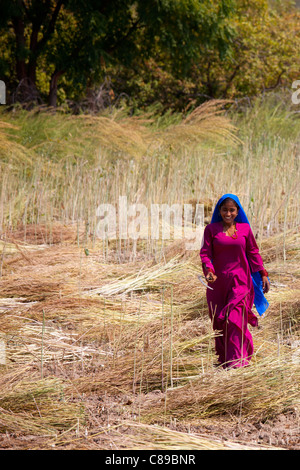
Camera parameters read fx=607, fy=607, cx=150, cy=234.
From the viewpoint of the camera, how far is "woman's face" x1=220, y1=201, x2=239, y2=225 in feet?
8.26

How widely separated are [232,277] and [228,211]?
274 millimetres

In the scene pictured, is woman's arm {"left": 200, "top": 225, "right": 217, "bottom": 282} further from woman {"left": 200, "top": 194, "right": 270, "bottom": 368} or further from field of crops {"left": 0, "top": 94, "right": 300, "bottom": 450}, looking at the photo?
field of crops {"left": 0, "top": 94, "right": 300, "bottom": 450}

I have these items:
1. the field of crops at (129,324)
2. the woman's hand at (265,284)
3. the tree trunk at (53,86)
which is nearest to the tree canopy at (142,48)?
the tree trunk at (53,86)

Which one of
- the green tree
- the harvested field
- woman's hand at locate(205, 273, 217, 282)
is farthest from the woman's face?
the green tree

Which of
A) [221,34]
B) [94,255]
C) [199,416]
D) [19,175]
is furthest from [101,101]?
[199,416]

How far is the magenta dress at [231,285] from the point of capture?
247 centimetres

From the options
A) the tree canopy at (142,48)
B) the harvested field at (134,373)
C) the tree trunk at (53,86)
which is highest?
the tree canopy at (142,48)

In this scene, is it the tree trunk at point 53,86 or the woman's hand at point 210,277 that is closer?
the woman's hand at point 210,277

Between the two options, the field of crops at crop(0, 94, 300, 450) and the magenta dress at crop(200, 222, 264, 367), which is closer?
the field of crops at crop(0, 94, 300, 450)

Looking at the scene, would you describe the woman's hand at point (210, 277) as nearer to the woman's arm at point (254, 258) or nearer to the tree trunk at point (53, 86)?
the woman's arm at point (254, 258)

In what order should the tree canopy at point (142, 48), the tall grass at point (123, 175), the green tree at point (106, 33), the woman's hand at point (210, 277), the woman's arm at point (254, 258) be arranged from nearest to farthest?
the woman's hand at point (210, 277)
the woman's arm at point (254, 258)
the tall grass at point (123, 175)
the green tree at point (106, 33)
the tree canopy at point (142, 48)

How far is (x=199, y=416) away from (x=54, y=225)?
10.5 ft

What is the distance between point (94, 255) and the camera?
169 inches

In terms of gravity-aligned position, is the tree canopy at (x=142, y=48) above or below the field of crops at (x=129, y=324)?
above
